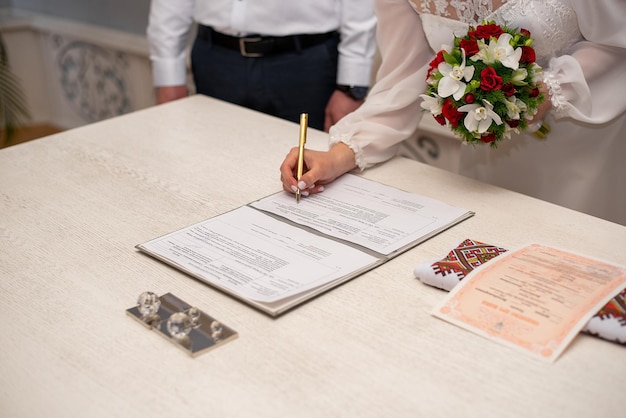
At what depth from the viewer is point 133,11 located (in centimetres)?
350

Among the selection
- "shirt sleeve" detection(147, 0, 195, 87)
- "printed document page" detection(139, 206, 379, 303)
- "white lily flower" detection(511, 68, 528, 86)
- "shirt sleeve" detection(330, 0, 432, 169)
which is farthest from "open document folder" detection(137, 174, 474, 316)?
"shirt sleeve" detection(147, 0, 195, 87)

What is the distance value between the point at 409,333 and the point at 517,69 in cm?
54

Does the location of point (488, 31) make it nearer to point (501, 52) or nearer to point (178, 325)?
point (501, 52)

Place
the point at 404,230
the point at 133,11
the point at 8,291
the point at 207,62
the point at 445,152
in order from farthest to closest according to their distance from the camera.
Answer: the point at 133,11 → the point at 445,152 → the point at 207,62 → the point at 404,230 → the point at 8,291

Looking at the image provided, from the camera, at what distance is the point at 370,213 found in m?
1.29

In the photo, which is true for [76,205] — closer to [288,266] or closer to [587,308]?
[288,266]

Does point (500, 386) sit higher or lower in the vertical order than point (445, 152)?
higher

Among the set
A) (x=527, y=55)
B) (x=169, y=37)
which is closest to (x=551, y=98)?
(x=527, y=55)

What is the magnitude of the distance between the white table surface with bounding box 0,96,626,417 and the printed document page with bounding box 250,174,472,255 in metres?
0.03

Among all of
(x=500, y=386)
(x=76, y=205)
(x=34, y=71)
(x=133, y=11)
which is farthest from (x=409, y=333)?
(x=34, y=71)

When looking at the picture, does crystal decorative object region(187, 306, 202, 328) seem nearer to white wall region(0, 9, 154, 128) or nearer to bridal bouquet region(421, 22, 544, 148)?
bridal bouquet region(421, 22, 544, 148)

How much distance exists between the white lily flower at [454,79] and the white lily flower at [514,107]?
0.08 metres

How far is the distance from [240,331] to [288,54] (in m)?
1.47

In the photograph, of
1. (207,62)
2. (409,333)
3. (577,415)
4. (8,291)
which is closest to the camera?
(577,415)
